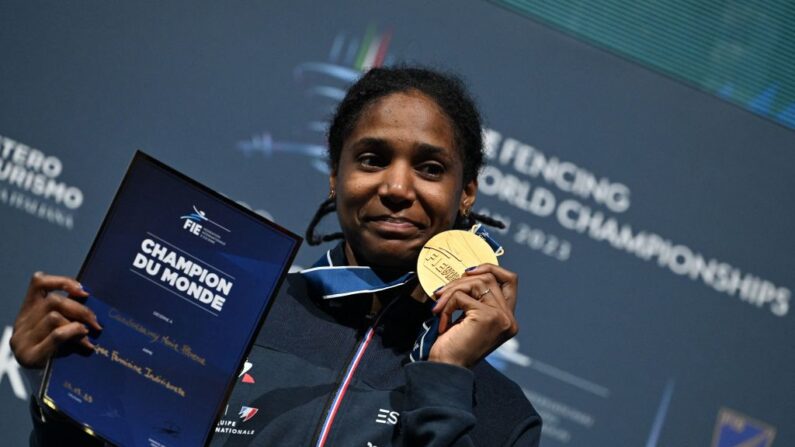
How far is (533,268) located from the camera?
2.57 meters

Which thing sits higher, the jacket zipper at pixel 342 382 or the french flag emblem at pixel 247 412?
the jacket zipper at pixel 342 382

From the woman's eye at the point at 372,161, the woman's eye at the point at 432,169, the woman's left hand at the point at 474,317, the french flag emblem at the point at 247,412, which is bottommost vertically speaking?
the french flag emblem at the point at 247,412

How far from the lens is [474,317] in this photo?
1218 millimetres

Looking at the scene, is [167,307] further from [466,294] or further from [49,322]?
[466,294]

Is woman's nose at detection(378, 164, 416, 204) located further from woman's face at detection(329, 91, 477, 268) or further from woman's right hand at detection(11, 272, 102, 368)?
woman's right hand at detection(11, 272, 102, 368)

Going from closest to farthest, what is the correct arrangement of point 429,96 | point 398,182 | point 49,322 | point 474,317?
point 49,322 < point 474,317 < point 398,182 < point 429,96

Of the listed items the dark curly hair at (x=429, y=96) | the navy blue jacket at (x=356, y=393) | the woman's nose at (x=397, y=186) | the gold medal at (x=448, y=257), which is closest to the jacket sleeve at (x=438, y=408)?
the navy blue jacket at (x=356, y=393)

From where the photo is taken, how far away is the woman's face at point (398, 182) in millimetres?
1335

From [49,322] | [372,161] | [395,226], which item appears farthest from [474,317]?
[49,322]

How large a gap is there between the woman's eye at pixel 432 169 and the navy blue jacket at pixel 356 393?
7.6 inches

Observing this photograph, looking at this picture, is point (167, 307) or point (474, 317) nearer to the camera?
point (167, 307)

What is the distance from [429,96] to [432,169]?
14cm

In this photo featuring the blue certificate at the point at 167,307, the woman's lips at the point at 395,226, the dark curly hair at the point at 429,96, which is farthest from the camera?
the dark curly hair at the point at 429,96

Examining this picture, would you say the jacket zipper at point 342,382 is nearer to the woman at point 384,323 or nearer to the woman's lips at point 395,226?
the woman at point 384,323
